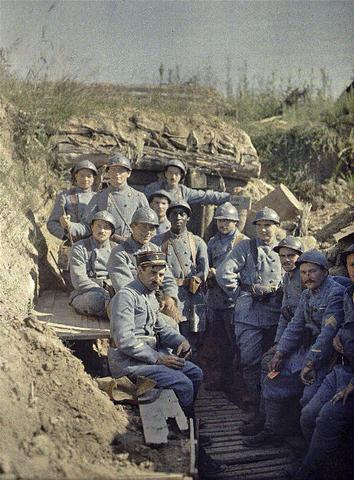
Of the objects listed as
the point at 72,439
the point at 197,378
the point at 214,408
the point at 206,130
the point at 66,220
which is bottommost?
the point at 214,408

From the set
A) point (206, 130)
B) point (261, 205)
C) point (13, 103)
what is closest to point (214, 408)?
point (261, 205)

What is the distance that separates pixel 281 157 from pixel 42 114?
17.0ft

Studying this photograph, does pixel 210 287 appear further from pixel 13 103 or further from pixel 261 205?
pixel 13 103

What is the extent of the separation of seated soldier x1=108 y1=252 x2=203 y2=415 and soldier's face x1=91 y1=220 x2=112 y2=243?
1.59 m

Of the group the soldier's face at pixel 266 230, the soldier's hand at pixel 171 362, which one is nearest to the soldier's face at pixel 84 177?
the soldier's face at pixel 266 230

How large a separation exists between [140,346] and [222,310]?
2.54 meters

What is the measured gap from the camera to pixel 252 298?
755cm

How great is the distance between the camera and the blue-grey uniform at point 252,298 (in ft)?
24.4

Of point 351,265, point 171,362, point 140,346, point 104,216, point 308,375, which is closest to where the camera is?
point 351,265

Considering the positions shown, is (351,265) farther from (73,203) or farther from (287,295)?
(73,203)

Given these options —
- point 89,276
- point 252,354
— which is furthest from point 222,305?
point 89,276

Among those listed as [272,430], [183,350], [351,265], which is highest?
[351,265]

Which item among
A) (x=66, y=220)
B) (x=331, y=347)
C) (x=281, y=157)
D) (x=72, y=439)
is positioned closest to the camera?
(x=72, y=439)

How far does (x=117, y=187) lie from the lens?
A: 28.9 feet
